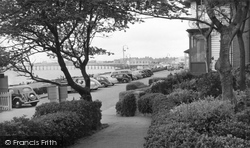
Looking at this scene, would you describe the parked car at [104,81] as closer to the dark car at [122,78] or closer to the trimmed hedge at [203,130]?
the dark car at [122,78]

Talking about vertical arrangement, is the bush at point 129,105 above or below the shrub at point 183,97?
below

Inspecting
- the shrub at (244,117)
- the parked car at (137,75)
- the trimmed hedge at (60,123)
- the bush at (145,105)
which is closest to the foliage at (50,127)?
the trimmed hedge at (60,123)

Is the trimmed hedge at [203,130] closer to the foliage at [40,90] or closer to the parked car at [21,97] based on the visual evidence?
the parked car at [21,97]

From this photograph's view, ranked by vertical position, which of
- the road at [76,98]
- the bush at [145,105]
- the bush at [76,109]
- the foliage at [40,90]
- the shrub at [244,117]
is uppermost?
the shrub at [244,117]

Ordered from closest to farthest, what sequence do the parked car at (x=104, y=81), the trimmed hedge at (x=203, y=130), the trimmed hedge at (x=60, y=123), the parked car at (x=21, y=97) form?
1. the trimmed hedge at (x=203, y=130)
2. the trimmed hedge at (x=60, y=123)
3. the parked car at (x=21, y=97)
4. the parked car at (x=104, y=81)

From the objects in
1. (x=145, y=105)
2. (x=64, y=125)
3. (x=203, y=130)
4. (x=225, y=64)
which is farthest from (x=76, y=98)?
(x=203, y=130)

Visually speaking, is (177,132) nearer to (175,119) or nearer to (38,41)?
(175,119)

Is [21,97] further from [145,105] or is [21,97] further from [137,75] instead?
[137,75]

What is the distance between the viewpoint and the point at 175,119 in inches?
234

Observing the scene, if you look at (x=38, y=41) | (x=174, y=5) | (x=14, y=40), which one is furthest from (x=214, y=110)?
(x=14, y=40)

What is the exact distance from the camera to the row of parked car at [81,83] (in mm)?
20516

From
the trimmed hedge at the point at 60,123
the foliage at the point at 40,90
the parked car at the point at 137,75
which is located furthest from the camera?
the parked car at the point at 137,75

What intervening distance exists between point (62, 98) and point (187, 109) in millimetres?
5083

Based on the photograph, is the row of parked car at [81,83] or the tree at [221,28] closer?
the tree at [221,28]
